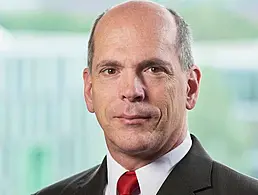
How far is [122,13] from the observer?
1.85 metres

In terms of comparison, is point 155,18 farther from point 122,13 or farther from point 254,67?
point 254,67

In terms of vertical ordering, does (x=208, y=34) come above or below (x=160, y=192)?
above

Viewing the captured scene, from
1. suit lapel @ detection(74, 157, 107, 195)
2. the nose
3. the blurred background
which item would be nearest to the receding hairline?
the nose

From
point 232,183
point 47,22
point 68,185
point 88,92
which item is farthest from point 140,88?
point 47,22

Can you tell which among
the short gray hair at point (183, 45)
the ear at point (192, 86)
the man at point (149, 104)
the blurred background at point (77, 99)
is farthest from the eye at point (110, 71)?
the blurred background at point (77, 99)

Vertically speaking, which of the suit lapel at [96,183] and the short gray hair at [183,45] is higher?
the short gray hair at [183,45]

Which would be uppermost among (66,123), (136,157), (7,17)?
(7,17)

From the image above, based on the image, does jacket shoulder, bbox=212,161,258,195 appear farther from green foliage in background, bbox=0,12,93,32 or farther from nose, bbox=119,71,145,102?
green foliage in background, bbox=0,12,93,32

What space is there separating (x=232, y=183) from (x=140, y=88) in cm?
34

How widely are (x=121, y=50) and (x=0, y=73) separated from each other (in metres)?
1.43

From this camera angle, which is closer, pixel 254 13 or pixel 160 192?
pixel 160 192

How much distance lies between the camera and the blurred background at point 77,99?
10.1 ft

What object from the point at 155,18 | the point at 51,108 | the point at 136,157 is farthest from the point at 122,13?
the point at 51,108

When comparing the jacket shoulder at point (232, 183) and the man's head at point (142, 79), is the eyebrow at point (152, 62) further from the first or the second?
the jacket shoulder at point (232, 183)
